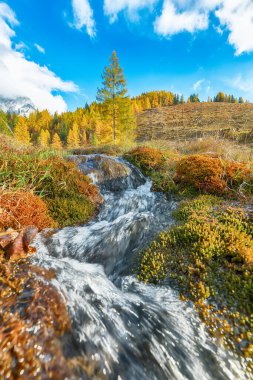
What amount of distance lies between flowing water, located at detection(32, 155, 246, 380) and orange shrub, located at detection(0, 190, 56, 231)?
470 mm

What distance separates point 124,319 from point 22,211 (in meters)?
3.19

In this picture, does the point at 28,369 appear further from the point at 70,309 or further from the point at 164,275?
the point at 164,275

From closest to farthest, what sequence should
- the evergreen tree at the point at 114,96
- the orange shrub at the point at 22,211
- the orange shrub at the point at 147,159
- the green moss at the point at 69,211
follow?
the orange shrub at the point at 22,211
the green moss at the point at 69,211
the orange shrub at the point at 147,159
the evergreen tree at the point at 114,96

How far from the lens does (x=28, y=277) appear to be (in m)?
2.60

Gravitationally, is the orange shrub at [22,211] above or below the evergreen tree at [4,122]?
below

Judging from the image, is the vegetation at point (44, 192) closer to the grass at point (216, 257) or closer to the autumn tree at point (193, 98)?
the grass at point (216, 257)

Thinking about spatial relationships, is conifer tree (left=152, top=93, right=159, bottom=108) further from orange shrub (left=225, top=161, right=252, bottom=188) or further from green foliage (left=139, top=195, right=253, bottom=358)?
green foliage (left=139, top=195, right=253, bottom=358)

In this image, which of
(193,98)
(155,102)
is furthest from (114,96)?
(193,98)

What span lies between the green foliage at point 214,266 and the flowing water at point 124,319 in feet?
0.70

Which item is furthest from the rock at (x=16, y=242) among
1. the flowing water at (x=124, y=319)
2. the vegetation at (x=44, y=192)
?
the vegetation at (x=44, y=192)

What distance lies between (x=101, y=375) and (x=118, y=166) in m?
7.51

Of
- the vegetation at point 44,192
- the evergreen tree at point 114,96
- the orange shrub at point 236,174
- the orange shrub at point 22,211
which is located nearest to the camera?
the orange shrub at point 22,211

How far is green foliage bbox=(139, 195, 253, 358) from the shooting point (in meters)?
2.45

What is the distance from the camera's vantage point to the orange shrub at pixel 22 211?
3912mm
